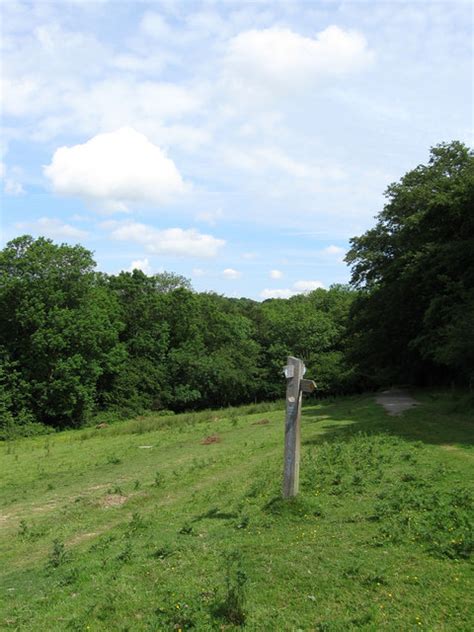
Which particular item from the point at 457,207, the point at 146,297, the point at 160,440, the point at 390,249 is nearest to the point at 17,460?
the point at 160,440

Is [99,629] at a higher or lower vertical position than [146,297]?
lower

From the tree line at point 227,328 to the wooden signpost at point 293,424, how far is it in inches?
541

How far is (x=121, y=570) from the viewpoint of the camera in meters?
6.90

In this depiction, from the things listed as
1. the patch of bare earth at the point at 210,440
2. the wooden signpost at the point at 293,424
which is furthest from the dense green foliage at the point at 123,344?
the wooden signpost at the point at 293,424

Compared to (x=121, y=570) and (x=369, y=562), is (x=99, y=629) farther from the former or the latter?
(x=369, y=562)

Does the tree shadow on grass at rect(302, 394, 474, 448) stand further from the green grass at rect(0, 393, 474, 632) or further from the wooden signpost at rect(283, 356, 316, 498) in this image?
the wooden signpost at rect(283, 356, 316, 498)

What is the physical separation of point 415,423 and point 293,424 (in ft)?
31.5

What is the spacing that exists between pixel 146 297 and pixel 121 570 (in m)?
50.0

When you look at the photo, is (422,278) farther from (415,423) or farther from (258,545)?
(258,545)

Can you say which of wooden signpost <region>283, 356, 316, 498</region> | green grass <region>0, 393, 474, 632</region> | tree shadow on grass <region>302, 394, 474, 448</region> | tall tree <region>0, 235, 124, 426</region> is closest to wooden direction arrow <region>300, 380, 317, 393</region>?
wooden signpost <region>283, 356, 316, 498</region>

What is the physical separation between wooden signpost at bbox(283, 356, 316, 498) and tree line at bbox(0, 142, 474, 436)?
13730 mm

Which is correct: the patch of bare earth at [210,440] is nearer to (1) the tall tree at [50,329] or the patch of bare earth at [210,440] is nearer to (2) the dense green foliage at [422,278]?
(2) the dense green foliage at [422,278]

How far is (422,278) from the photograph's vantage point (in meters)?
29.7

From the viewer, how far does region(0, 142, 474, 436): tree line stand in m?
27.9
